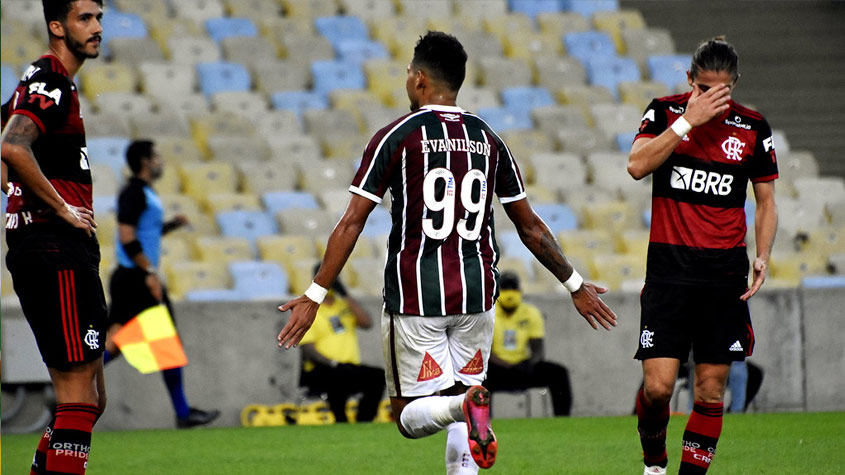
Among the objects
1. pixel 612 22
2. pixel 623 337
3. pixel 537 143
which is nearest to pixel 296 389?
pixel 623 337

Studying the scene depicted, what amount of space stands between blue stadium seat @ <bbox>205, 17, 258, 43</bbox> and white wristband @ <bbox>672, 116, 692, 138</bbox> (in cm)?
1047

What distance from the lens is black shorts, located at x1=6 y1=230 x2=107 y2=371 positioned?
499cm

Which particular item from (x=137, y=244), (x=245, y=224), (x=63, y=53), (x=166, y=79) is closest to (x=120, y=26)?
(x=166, y=79)

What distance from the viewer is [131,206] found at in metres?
9.65

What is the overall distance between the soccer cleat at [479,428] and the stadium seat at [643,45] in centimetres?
1259

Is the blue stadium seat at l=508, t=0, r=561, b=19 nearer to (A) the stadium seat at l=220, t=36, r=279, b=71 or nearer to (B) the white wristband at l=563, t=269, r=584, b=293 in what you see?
(A) the stadium seat at l=220, t=36, r=279, b=71

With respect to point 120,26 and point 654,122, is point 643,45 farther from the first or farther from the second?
point 654,122

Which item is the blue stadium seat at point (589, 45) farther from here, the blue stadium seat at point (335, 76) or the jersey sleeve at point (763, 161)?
the jersey sleeve at point (763, 161)

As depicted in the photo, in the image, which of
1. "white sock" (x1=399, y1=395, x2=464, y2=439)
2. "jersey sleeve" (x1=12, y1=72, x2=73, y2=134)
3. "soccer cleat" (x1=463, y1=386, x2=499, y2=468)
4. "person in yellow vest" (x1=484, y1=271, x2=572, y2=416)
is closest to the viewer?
"soccer cleat" (x1=463, y1=386, x2=499, y2=468)

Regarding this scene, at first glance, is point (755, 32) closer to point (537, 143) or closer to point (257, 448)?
point (537, 143)

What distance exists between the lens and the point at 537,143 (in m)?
14.6

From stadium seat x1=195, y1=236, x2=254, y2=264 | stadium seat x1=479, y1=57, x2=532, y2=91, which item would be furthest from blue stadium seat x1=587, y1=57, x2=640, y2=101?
stadium seat x1=195, y1=236, x2=254, y2=264

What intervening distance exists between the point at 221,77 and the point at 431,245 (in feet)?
33.0

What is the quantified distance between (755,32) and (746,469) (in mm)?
11442
